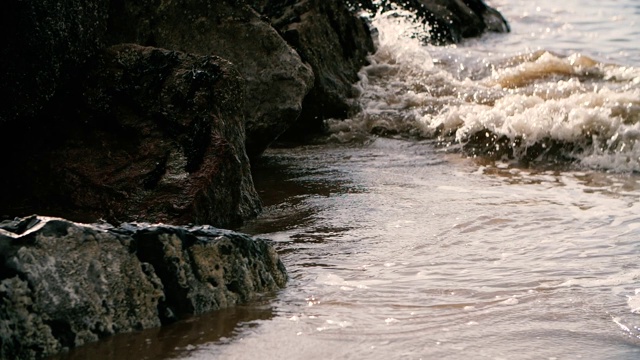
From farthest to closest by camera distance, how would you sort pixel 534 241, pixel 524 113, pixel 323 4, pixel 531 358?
pixel 323 4
pixel 524 113
pixel 534 241
pixel 531 358

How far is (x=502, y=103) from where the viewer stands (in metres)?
8.04

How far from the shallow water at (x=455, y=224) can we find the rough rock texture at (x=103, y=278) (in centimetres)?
9

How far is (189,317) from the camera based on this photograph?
11.6ft

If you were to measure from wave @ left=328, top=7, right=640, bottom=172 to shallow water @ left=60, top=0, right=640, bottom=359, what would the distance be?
0.02 metres

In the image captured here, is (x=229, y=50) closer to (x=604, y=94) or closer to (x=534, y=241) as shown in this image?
(x=534, y=241)

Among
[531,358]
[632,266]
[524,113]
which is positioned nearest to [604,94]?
[524,113]

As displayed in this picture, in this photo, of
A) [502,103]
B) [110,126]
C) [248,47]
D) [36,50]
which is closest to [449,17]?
[502,103]

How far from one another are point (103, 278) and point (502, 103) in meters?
5.37

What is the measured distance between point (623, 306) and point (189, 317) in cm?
168

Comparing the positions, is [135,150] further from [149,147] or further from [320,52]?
[320,52]

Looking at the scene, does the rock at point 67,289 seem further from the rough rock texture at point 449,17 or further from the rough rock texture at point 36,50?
the rough rock texture at point 449,17

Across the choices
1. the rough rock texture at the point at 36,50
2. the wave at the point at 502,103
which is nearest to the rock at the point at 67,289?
the rough rock texture at the point at 36,50

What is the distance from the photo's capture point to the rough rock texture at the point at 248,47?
20.3 feet

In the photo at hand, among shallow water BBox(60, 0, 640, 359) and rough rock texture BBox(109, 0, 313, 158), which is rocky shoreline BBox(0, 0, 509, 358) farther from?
shallow water BBox(60, 0, 640, 359)
